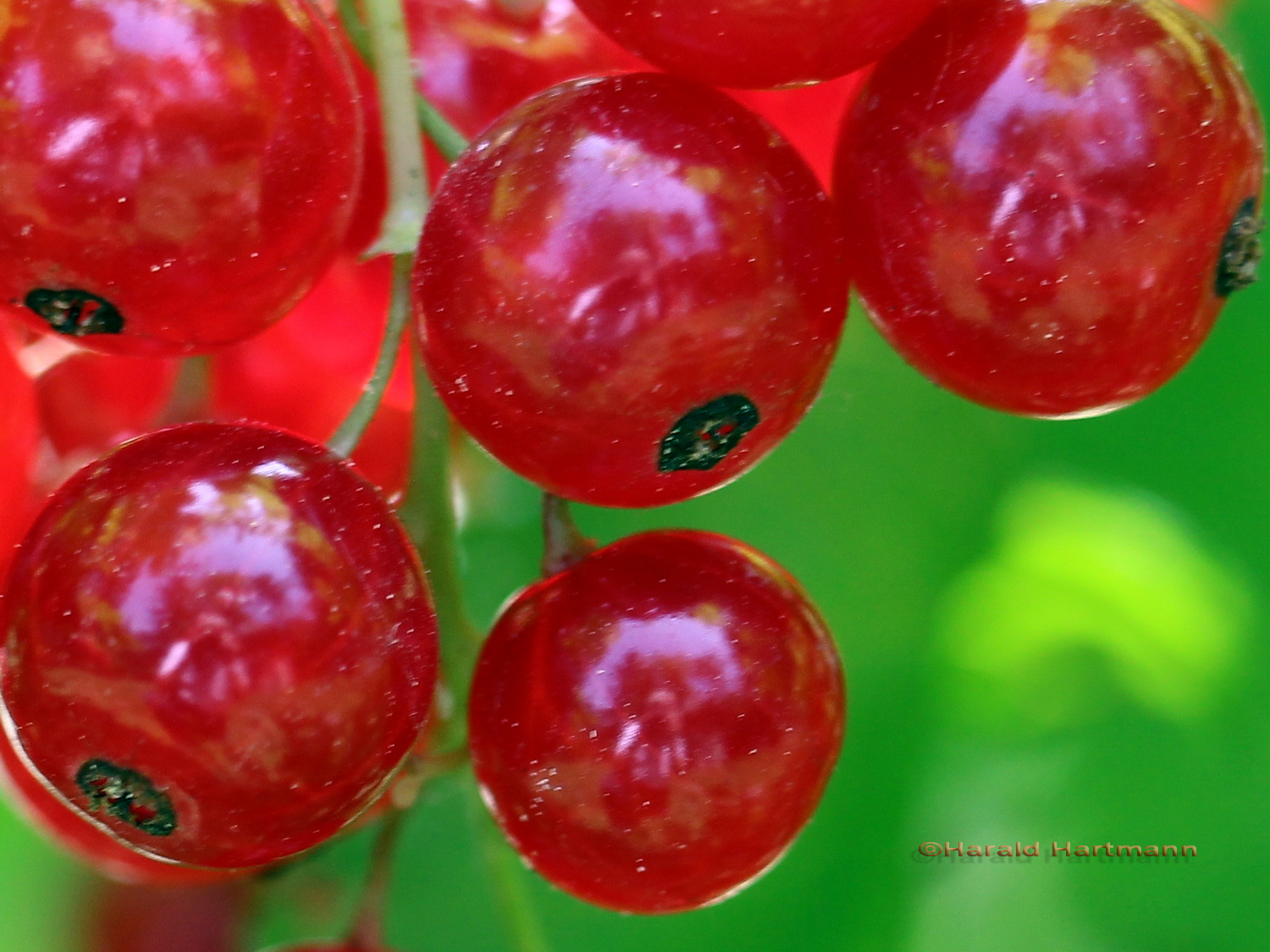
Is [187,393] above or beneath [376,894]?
above

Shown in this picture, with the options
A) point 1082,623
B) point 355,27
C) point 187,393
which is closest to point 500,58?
point 355,27

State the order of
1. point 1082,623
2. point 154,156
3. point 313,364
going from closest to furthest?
point 154,156
point 313,364
point 1082,623

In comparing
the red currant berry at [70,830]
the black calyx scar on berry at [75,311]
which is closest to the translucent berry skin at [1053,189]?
the black calyx scar on berry at [75,311]

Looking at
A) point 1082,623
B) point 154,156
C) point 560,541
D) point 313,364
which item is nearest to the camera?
point 154,156

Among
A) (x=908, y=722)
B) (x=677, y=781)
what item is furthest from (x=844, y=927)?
(x=677, y=781)

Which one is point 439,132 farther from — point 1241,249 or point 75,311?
point 1241,249
